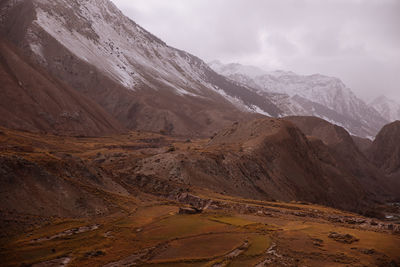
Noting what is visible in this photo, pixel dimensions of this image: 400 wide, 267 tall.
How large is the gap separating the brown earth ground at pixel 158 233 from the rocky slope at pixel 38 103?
60645 millimetres

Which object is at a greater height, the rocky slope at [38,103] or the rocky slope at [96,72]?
the rocky slope at [96,72]

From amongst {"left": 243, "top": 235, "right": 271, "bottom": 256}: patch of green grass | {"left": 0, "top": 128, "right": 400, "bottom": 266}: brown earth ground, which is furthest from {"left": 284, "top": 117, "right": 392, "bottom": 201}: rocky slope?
{"left": 243, "top": 235, "right": 271, "bottom": 256}: patch of green grass

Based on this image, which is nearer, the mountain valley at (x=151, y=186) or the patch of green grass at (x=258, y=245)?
the patch of green grass at (x=258, y=245)

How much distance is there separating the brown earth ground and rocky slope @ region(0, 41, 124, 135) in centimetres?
6065

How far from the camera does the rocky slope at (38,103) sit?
302ft

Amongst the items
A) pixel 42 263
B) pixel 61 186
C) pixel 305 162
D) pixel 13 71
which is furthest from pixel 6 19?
pixel 42 263

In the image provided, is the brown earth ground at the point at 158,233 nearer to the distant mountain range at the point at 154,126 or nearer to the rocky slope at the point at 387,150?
the distant mountain range at the point at 154,126

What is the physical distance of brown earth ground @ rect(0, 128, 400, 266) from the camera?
22.8 meters

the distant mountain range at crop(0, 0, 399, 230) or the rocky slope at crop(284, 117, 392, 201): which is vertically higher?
the rocky slope at crop(284, 117, 392, 201)

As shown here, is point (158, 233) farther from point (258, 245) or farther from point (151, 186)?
point (151, 186)

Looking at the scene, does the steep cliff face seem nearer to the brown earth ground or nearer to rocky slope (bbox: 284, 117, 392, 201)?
the brown earth ground

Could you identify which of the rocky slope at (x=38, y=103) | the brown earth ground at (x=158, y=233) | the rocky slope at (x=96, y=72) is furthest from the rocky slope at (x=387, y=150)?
the brown earth ground at (x=158, y=233)

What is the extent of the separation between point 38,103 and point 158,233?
274ft

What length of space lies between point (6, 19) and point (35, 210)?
149 m
